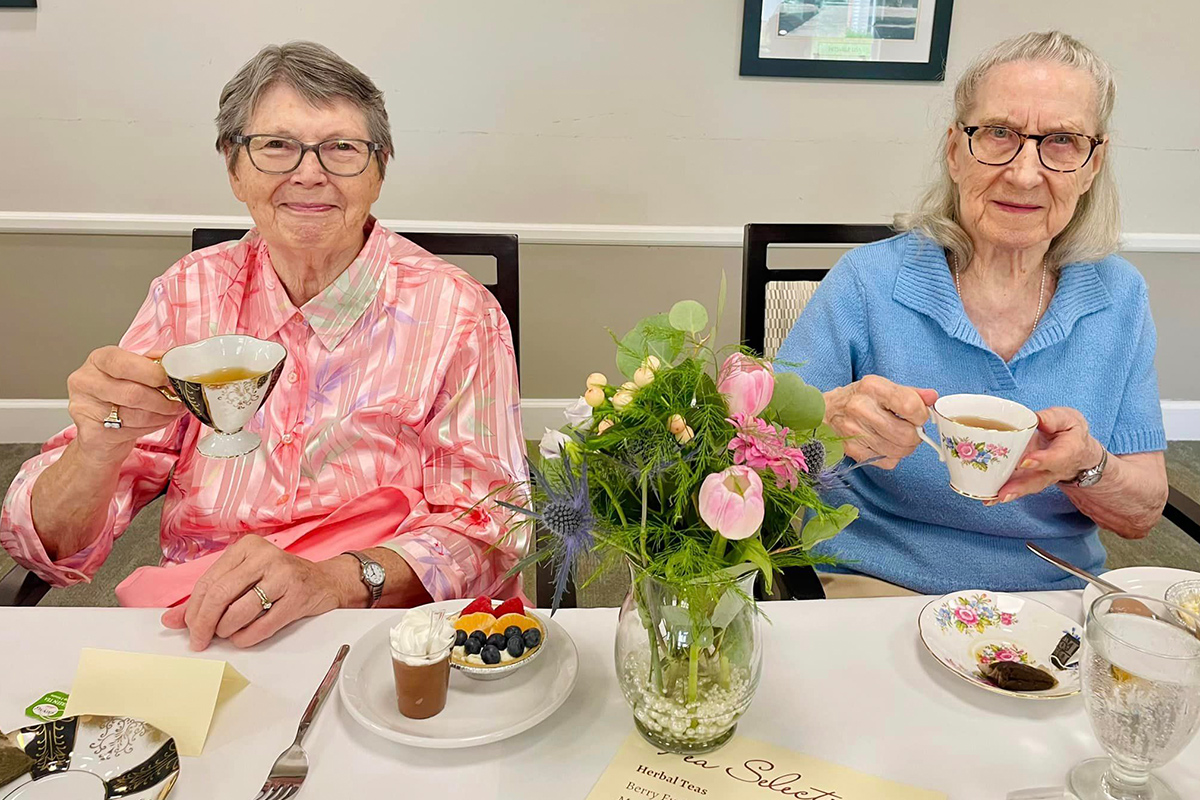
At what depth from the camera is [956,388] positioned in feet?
5.02

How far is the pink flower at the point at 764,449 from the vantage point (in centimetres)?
75

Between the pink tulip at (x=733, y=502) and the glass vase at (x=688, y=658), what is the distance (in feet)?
0.32

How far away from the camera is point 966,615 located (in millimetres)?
1122

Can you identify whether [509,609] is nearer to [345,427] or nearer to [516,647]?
[516,647]

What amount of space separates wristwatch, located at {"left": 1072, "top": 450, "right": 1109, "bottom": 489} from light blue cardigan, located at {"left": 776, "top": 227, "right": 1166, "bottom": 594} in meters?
0.12

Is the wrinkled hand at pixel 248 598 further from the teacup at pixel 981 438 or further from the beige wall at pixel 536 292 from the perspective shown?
the beige wall at pixel 536 292

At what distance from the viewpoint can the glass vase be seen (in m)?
0.83

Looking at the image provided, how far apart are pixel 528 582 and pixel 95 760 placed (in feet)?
6.44

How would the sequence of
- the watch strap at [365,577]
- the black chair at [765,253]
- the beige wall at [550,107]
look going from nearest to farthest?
1. the watch strap at [365,577]
2. the black chair at [765,253]
3. the beige wall at [550,107]

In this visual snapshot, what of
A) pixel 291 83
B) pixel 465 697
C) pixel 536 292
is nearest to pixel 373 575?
pixel 465 697

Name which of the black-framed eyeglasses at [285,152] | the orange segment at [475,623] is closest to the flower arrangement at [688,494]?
the orange segment at [475,623]

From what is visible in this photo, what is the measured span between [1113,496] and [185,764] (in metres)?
1.31

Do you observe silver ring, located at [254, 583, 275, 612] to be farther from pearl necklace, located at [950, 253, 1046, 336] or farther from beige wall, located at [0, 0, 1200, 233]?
beige wall, located at [0, 0, 1200, 233]

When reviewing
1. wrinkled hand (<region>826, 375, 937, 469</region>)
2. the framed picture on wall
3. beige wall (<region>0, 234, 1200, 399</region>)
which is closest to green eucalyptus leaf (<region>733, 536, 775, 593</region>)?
wrinkled hand (<region>826, 375, 937, 469</region>)
